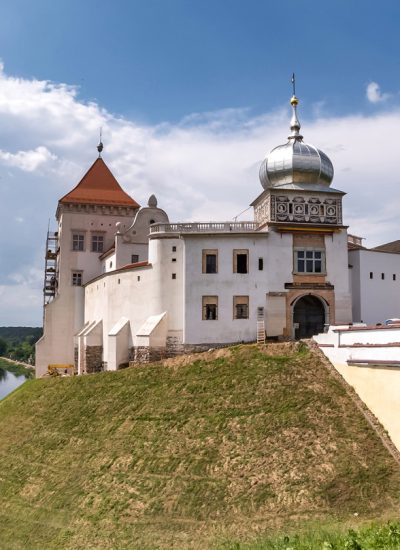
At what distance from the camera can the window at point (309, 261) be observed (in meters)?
37.8

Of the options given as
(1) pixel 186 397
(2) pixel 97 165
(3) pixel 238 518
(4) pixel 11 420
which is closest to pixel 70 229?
(2) pixel 97 165

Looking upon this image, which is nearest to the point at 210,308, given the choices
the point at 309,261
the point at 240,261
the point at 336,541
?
the point at 240,261

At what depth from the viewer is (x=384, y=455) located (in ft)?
73.7

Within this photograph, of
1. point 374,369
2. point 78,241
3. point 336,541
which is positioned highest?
point 78,241

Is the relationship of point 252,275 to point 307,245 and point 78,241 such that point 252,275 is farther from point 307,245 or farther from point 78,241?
point 78,241

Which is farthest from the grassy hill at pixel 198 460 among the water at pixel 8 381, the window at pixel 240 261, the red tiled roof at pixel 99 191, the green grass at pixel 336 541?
the water at pixel 8 381

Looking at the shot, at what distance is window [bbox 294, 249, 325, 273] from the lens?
37.8 meters

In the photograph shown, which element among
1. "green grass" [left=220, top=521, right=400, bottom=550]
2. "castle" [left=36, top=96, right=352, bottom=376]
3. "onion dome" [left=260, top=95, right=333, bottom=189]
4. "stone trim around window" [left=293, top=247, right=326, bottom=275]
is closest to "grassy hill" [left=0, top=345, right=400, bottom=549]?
"green grass" [left=220, top=521, right=400, bottom=550]

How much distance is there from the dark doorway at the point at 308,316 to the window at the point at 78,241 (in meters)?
23.3

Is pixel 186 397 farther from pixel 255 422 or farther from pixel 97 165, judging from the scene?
pixel 97 165

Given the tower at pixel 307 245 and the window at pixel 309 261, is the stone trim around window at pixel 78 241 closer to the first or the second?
the tower at pixel 307 245

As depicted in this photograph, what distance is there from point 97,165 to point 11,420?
28.8m

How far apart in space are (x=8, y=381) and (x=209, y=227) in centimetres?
9277

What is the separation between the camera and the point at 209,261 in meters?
37.6
